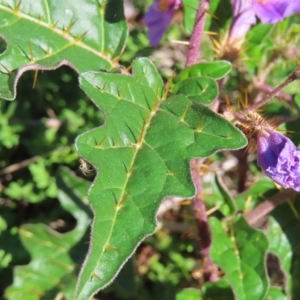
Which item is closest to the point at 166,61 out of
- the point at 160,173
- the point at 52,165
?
the point at 52,165

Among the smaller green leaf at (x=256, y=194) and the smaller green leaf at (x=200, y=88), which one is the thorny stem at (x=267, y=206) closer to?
the smaller green leaf at (x=256, y=194)

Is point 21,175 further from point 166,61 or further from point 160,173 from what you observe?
point 160,173

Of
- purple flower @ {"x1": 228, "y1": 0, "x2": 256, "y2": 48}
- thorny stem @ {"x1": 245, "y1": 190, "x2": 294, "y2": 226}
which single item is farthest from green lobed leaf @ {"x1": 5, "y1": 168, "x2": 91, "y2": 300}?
purple flower @ {"x1": 228, "y1": 0, "x2": 256, "y2": 48}

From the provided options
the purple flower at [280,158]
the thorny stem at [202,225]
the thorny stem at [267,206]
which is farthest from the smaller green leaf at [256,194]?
the purple flower at [280,158]

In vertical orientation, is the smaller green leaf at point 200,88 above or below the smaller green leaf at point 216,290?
above

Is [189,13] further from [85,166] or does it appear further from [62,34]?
[85,166]

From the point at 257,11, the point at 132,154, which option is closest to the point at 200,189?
the point at 132,154
